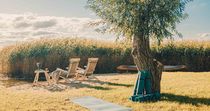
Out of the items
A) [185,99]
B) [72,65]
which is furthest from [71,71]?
[185,99]

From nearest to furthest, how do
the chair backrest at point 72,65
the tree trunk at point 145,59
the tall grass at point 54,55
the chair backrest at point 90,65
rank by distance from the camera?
the tree trunk at point 145,59
the chair backrest at point 72,65
the chair backrest at point 90,65
the tall grass at point 54,55

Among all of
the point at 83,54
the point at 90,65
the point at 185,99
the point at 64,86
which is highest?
the point at 83,54

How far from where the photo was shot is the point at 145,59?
12.4 m

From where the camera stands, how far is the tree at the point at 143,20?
11688 mm

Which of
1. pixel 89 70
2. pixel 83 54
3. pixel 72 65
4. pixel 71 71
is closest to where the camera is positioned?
pixel 72 65

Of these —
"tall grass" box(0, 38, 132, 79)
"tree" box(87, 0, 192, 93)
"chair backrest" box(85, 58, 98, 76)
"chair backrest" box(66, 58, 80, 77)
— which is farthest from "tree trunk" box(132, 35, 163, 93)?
"tall grass" box(0, 38, 132, 79)

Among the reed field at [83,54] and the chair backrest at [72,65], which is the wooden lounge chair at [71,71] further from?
the reed field at [83,54]

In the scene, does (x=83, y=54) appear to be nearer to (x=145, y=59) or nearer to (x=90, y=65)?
(x=90, y=65)

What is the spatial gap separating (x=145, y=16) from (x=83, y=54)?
48.9 feet

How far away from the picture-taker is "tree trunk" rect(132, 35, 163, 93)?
12320mm

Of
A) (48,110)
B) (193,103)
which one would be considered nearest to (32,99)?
(48,110)

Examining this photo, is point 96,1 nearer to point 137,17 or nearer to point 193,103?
point 137,17

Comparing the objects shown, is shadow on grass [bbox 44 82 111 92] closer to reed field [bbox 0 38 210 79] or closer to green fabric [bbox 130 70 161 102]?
green fabric [bbox 130 70 161 102]

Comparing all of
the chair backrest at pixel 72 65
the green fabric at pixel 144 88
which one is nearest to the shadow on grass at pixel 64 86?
the chair backrest at pixel 72 65
